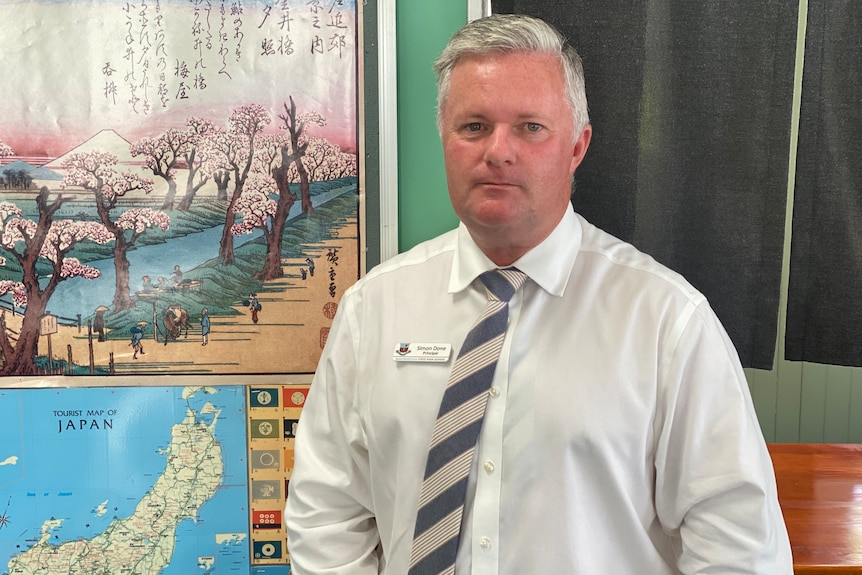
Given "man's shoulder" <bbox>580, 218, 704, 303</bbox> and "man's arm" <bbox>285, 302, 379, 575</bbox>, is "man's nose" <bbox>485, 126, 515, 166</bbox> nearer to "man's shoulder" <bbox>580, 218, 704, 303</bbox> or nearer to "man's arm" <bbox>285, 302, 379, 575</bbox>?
"man's shoulder" <bbox>580, 218, 704, 303</bbox>

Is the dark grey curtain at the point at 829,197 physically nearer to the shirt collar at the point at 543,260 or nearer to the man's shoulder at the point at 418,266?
the shirt collar at the point at 543,260

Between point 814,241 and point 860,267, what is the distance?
0.10m

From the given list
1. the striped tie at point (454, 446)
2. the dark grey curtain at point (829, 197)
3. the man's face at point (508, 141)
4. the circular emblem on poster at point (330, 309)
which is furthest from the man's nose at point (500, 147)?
the dark grey curtain at point (829, 197)

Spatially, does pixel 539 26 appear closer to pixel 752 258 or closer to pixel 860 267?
pixel 752 258

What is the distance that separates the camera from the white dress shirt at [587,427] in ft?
3.49

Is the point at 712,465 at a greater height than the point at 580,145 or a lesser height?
lesser

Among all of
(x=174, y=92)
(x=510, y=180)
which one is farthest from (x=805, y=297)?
(x=174, y=92)

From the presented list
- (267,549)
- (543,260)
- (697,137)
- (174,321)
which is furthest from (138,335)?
(697,137)

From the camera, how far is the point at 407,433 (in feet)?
3.84

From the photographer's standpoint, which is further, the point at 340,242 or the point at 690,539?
the point at 340,242

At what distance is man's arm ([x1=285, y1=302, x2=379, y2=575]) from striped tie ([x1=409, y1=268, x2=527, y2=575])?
0.18m

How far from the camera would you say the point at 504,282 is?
1170 millimetres

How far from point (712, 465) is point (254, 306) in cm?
95

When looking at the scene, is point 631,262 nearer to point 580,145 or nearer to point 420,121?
point 580,145
